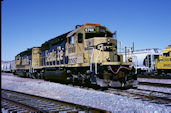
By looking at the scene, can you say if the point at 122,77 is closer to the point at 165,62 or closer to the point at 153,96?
the point at 153,96

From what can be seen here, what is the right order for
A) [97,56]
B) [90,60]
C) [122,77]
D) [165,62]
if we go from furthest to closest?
1. [165,62]
2. [90,60]
3. [97,56]
4. [122,77]

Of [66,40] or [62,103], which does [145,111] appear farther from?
[66,40]

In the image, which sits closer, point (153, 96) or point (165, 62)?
point (153, 96)

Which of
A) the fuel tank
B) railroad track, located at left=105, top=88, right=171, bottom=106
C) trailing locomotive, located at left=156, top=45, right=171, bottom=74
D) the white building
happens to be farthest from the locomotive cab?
the white building

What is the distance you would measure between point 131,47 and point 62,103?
5577mm

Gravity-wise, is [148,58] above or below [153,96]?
above

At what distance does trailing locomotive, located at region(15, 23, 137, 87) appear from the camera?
29.9ft

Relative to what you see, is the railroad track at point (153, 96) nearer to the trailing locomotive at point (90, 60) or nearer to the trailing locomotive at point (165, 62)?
the trailing locomotive at point (90, 60)

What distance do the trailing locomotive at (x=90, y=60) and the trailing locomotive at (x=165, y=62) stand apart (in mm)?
10577

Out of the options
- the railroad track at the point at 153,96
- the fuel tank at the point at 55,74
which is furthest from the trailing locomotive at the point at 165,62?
the railroad track at the point at 153,96

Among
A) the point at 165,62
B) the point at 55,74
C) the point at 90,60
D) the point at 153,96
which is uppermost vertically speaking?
the point at 90,60

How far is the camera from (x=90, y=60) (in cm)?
955

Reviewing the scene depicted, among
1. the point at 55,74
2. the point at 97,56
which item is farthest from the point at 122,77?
the point at 55,74

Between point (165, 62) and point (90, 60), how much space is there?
12830mm
